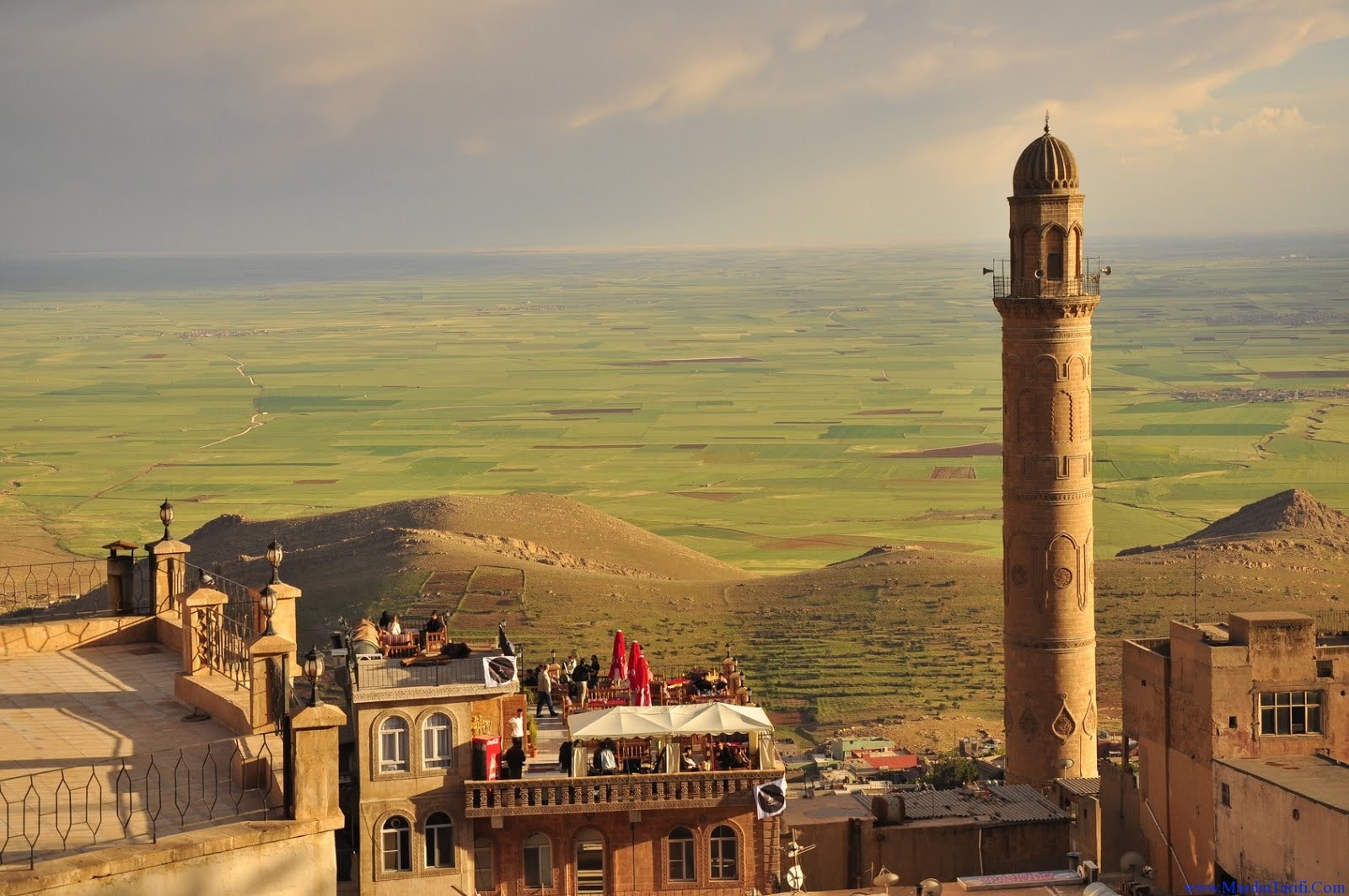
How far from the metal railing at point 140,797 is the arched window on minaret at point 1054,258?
87.2 ft

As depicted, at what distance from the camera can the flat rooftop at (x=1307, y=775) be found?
3203cm

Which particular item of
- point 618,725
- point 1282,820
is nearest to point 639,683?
point 618,725

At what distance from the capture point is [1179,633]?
36.9 meters

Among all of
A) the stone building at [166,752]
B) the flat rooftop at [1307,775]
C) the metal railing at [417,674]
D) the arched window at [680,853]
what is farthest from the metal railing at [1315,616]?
the stone building at [166,752]

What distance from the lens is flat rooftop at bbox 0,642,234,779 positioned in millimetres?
24672

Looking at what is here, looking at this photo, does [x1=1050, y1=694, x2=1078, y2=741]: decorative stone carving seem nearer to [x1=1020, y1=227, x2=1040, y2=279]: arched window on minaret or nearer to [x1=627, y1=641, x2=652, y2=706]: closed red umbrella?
[x1=1020, y1=227, x2=1040, y2=279]: arched window on minaret

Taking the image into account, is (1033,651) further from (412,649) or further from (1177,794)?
(412,649)

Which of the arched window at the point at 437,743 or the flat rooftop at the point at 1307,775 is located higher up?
the arched window at the point at 437,743

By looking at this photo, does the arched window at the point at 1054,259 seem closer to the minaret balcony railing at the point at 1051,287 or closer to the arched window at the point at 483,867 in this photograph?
the minaret balcony railing at the point at 1051,287

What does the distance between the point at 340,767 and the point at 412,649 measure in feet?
10.4

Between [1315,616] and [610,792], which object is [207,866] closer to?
[610,792]

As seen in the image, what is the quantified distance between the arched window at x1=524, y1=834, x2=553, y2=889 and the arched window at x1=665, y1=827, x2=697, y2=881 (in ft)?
5.80

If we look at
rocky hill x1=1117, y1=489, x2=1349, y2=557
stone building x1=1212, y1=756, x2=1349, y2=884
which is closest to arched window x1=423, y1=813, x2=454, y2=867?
stone building x1=1212, y1=756, x2=1349, y2=884

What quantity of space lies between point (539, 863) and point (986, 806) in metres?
12.0
